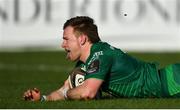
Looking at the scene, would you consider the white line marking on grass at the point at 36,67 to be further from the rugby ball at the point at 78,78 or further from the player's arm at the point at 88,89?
the player's arm at the point at 88,89

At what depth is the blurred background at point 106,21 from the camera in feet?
74.9

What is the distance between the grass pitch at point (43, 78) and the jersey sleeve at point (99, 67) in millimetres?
258

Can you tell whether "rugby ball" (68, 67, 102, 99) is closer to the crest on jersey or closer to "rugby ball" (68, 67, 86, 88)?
"rugby ball" (68, 67, 86, 88)

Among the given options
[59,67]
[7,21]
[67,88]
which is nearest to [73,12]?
[7,21]

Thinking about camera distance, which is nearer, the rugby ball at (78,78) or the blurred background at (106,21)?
the rugby ball at (78,78)

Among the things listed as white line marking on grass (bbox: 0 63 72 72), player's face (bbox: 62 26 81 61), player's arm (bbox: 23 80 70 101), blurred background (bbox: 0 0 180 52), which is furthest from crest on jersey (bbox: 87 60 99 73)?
blurred background (bbox: 0 0 180 52)

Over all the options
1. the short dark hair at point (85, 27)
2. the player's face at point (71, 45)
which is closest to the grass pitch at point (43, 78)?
the player's face at point (71, 45)

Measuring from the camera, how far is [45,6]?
23.3 metres

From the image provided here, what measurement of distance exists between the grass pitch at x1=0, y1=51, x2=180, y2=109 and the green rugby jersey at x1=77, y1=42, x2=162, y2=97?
0.12m

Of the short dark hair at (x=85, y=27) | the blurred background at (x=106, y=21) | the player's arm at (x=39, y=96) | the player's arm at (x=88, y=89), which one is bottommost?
the blurred background at (x=106, y=21)

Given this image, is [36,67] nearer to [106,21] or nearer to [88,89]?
[106,21]

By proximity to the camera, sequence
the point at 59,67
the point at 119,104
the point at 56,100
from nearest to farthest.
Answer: the point at 119,104 → the point at 56,100 → the point at 59,67

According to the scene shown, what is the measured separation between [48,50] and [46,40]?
1447mm

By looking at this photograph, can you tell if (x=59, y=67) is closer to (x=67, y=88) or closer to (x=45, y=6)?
(x=45, y=6)
